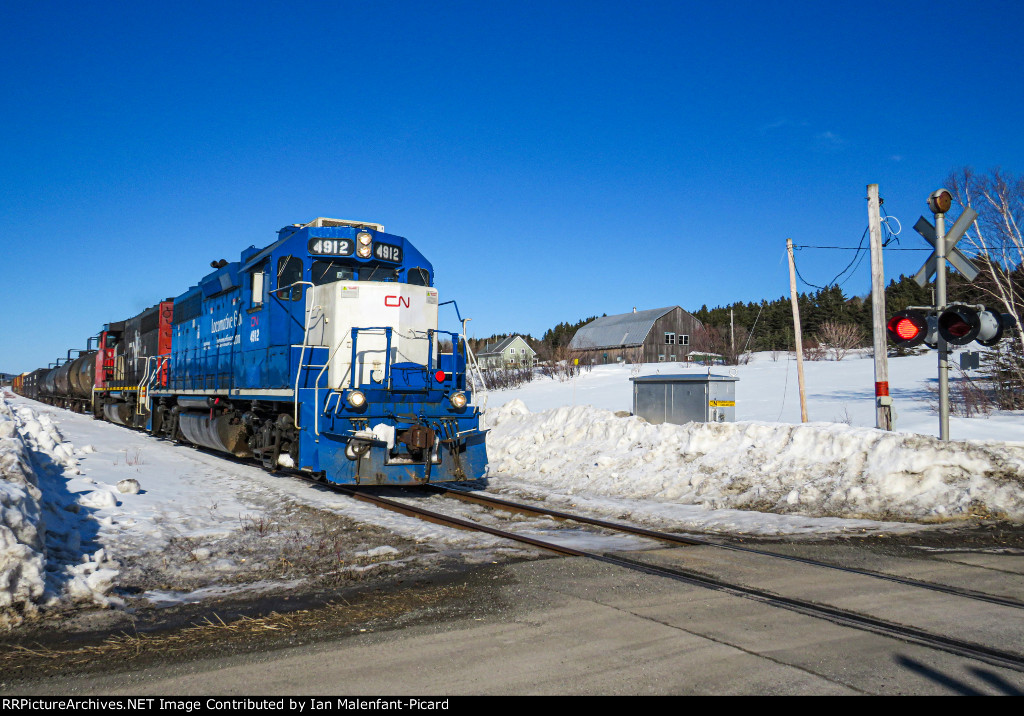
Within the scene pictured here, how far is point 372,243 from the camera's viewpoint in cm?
1117

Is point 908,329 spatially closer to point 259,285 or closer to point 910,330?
point 910,330

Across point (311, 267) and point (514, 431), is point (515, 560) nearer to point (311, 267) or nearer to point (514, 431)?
point (311, 267)

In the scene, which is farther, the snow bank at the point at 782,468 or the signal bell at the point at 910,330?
the snow bank at the point at 782,468

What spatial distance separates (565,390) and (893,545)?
23641 millimetres

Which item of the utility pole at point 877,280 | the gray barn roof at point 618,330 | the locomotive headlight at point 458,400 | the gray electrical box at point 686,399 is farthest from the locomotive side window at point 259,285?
the gray barn roof at point 618,330

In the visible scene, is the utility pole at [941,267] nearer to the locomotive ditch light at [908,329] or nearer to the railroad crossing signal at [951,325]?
the railroad crossing signal at [951,325]

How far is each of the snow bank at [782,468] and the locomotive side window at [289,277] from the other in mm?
5295

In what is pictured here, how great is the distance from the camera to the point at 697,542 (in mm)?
7219

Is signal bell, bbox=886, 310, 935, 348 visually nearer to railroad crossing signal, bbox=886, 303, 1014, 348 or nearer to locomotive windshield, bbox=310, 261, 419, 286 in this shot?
railroad crossing signal, bbox=886, 303, 1014, 348

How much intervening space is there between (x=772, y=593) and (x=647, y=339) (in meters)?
54.7

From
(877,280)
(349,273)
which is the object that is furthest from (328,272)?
(877,280)

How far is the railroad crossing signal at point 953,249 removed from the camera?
858 centimetres

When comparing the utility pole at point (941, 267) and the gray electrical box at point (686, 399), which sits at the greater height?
the utility pole at point (941, 267)
